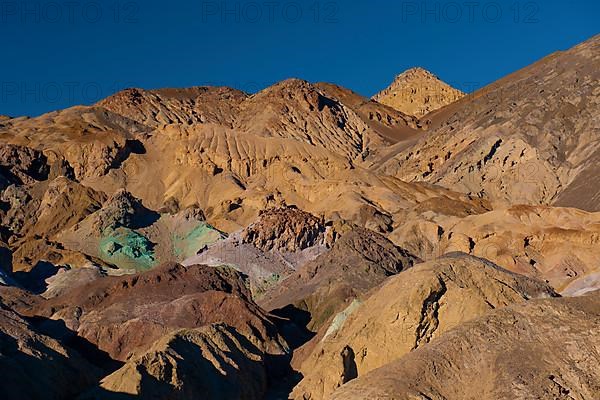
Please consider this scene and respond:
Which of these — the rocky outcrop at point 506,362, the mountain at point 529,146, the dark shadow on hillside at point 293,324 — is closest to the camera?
the rocky outcrop at point 506,362

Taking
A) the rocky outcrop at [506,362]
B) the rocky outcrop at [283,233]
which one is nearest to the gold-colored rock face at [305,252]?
the rocky outcrop at [506,362]

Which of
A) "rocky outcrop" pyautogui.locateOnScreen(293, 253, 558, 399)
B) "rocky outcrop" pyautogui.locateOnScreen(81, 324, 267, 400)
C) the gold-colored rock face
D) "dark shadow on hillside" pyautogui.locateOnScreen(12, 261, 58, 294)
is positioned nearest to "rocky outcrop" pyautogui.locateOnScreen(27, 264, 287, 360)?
the gold-colored rock face

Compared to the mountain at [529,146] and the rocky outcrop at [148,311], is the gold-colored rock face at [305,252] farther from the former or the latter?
the mountain at [529,146]

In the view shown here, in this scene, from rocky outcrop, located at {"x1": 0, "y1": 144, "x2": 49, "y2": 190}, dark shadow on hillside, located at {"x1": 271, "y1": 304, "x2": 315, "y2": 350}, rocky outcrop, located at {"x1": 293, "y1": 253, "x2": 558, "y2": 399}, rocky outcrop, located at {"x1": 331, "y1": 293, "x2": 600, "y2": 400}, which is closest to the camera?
rocky outcrop, located at {"x1": 331, "y1": 293, "x2": 600, "y2": 400}

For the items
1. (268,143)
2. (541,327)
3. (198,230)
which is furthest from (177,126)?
(541,327)

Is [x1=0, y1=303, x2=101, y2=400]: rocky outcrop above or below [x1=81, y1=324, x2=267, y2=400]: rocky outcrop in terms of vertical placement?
above

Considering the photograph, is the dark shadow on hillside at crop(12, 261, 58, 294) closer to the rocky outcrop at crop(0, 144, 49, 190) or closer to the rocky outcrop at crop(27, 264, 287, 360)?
the rocky outcrop at crop(27, 264, 287, 360)
